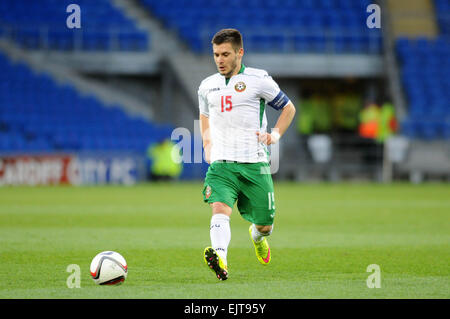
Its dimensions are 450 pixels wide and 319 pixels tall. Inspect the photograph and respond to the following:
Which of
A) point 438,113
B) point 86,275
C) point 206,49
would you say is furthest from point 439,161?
point 86,275

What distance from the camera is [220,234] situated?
6566mm

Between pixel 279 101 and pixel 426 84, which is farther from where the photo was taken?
pixel 426 84

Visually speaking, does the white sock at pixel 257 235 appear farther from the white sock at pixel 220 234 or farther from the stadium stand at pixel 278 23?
the stadium stand at pixel 278 23

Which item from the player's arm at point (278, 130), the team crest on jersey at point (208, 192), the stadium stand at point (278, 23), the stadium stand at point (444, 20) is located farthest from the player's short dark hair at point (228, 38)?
the stadium stand at point (444, 20)

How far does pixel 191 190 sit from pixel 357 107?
45.1ft

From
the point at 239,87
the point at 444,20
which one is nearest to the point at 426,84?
the point at 444,20

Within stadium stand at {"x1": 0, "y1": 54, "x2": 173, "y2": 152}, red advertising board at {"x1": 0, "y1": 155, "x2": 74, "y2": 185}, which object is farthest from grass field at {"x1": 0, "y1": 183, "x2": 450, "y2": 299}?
stadium stand at {"x1": 0, "y1": 54, "x2": 173, "y2": 152}

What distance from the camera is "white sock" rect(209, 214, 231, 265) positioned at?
6523mm

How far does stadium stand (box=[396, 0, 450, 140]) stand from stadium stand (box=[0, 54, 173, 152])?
8051mm

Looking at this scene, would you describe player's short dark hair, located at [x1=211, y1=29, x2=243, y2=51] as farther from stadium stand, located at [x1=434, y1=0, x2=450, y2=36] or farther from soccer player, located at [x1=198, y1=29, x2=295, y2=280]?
stadium stand, located at [x1=434, y1=0, x2=450, y2=36]

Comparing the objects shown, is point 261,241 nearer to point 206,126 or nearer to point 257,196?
point 257,196

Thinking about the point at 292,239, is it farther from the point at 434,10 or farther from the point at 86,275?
the point at 434,10

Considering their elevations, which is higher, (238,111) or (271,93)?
(271,93)

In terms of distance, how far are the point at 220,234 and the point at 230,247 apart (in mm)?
2637
